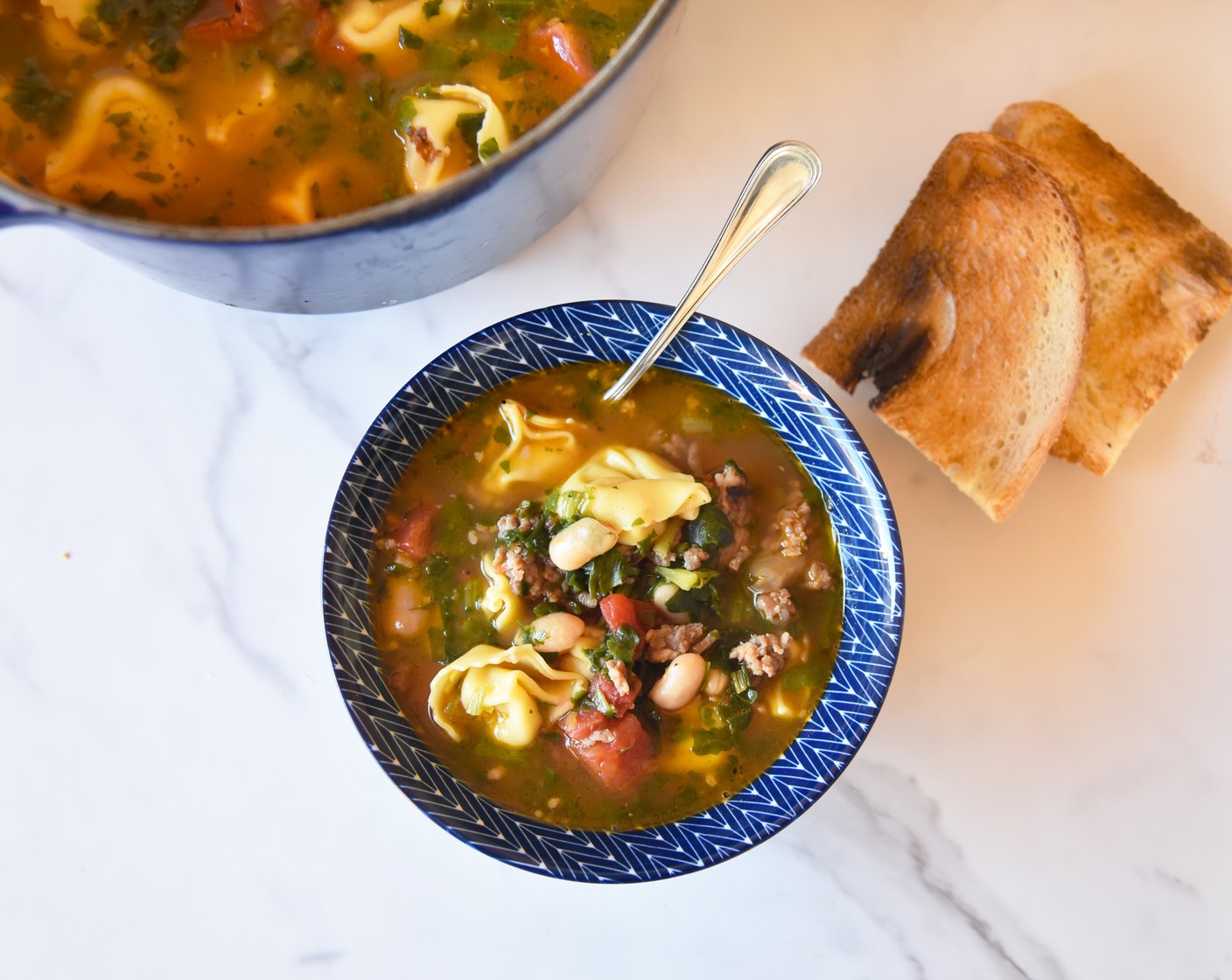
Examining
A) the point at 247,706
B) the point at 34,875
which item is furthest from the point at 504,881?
the point at 34,875

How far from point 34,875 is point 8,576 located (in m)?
0.89

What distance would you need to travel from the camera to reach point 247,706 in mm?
3104

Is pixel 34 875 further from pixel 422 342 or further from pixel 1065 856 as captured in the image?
pixel 1065 856

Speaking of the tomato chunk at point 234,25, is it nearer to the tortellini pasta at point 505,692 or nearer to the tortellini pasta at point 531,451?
the tortellini pasta at point 531,451

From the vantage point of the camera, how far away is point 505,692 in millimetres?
2811

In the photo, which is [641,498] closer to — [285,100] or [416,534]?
[416,534]

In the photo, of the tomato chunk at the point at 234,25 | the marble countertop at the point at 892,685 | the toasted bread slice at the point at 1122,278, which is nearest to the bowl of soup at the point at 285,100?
the tomato chunk at the point at 234,25

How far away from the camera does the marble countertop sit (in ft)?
10.0

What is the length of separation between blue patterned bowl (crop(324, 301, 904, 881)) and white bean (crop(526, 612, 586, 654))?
44 centimetres

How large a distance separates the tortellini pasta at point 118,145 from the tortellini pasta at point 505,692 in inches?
54.8

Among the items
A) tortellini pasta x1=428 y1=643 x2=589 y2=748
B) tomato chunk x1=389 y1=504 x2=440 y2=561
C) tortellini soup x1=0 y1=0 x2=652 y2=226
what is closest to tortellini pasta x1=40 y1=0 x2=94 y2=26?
tortellini soup x1=0 y1=0 x2=652 y2=226

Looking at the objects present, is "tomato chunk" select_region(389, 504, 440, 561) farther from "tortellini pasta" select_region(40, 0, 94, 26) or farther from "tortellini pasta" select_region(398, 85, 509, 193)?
"tortellini pasta" select_region(40, 0, 94, 26)

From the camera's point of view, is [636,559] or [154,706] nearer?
[636,559]

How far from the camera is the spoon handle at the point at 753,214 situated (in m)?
2.74
